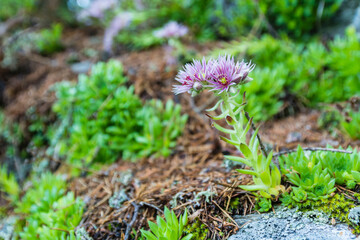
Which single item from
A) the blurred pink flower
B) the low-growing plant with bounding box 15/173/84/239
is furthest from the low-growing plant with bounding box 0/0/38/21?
the low-growing plant with bounding box 15/173/84/239

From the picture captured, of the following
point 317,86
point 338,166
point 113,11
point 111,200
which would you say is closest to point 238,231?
point 338,166

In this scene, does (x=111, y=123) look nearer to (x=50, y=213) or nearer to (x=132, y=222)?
(x=50, y=213)

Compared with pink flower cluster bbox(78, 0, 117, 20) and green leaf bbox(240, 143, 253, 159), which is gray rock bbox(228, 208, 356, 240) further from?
pink flower cluster bbox(78, 0, 117, 20)

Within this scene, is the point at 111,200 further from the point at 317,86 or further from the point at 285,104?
the point at 317,86

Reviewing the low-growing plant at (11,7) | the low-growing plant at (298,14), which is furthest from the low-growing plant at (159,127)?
the low-growing plant at (11,7)

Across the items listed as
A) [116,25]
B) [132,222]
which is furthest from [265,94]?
[116,25]

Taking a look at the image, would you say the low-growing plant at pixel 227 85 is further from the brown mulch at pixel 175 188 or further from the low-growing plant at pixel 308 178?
the brown mulch at pixel 175 188
